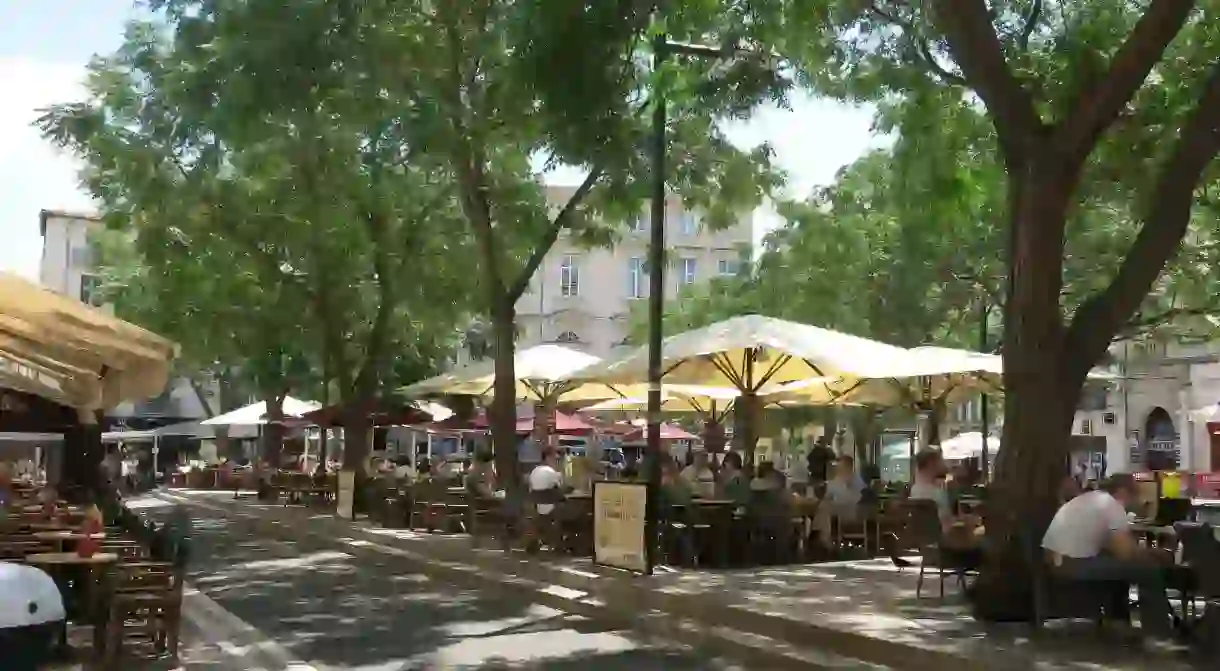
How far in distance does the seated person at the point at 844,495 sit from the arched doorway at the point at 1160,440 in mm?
37624

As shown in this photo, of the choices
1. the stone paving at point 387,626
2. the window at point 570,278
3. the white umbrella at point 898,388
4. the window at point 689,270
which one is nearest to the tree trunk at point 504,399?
the stone paving at point 387,626

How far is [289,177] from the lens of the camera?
25.7 meters

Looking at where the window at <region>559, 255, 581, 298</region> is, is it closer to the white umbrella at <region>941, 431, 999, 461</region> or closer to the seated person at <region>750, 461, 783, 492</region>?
the white umbrella at <region>941, 431, 999, 461</region>

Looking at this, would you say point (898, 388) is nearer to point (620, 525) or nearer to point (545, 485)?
point (545, 485)

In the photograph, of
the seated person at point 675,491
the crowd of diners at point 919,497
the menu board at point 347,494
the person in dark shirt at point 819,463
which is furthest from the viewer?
the menu board at point 347,494

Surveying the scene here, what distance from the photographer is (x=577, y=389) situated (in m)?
24.8

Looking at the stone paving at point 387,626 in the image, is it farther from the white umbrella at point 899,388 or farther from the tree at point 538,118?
the white umbrella at point 899,388

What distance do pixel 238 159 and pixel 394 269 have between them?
467 centimetres

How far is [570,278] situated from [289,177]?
153ft

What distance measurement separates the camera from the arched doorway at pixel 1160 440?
51562 mm

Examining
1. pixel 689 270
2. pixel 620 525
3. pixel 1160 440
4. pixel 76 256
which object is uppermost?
pixel 76 256

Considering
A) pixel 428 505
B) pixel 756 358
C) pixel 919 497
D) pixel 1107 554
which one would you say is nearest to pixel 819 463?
pixel 756 358

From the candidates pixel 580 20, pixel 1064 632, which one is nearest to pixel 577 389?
pixel 580 20

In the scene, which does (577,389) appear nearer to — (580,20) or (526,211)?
(526,211)
